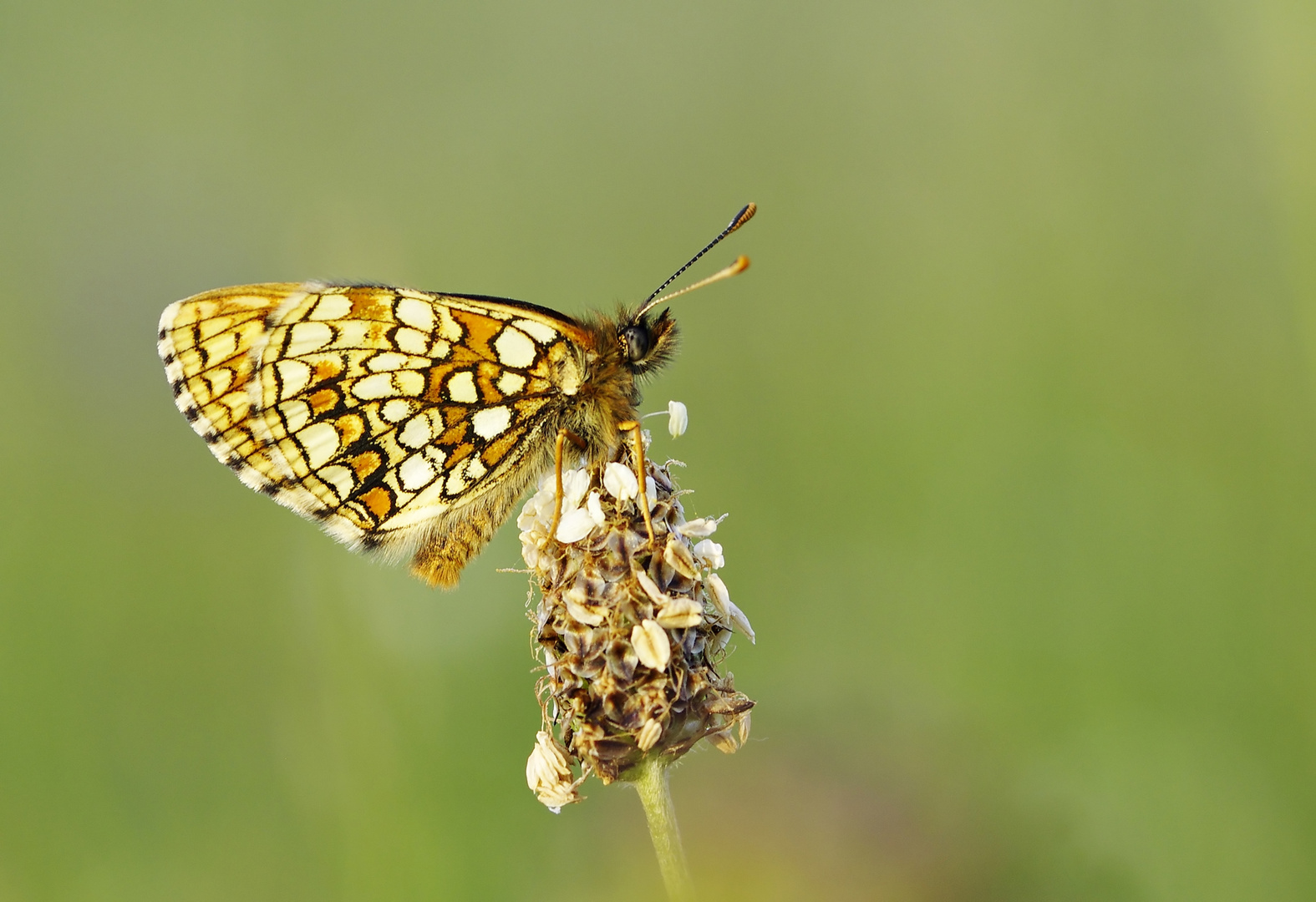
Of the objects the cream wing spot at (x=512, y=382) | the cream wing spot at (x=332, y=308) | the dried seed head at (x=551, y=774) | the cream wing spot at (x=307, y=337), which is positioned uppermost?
the cream wing spot at (x=332, y=308)

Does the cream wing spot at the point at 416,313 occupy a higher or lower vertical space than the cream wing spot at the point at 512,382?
higher

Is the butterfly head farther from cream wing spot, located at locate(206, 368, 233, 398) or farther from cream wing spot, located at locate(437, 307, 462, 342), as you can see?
cream wing spot, located at locate(206, 368, 233, 398)

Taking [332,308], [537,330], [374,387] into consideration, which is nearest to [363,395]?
[374,387]

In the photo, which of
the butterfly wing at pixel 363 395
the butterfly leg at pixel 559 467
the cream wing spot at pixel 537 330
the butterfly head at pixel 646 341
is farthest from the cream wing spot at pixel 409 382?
the butterfly head at pixel 646 341

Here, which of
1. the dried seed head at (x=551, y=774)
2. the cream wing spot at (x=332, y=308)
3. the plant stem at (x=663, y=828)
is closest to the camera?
the plant stem at (x=663, y=828)

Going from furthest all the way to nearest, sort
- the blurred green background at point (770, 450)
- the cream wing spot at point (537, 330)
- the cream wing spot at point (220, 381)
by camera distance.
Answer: the blurred green background at point (770, 450) < the cream wing spot at point (220, 381) < the cream wing spot at point (537, 330)

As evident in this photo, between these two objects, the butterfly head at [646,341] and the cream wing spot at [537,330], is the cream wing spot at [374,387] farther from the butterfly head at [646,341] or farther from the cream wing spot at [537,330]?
the butterfly head at [646,341]
